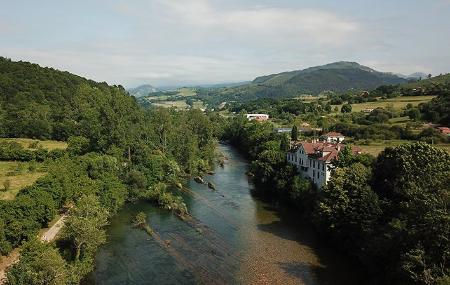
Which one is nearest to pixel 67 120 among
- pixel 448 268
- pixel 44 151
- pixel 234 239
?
pixel 44 151

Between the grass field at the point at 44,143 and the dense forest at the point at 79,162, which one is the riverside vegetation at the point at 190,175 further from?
the grass field at the point at 44,143

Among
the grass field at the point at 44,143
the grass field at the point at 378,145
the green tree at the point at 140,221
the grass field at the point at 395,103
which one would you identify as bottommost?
the green tree at the point at 140,221

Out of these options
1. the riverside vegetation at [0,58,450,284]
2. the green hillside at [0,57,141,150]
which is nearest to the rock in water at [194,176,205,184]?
the riverside vegetation at [0,58,450,284]

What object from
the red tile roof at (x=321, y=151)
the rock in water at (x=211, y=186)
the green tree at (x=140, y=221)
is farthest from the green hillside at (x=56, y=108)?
the red tile roof at (x=321, y=151)

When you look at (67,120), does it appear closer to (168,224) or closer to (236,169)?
(236,169)

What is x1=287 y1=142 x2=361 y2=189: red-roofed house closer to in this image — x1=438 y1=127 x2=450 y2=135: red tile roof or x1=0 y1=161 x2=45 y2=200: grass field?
x1=438 y1=127 x2=450 y2=135: red tile roof

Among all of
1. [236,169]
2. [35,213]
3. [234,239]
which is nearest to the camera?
[35,213]
